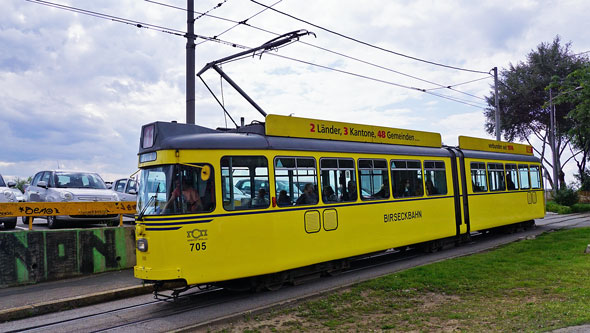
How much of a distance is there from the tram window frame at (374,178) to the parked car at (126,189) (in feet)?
34.6

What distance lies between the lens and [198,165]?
8180 millimetres

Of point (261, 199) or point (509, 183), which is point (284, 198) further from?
point (509, 183)

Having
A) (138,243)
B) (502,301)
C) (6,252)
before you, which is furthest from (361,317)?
(6,252)

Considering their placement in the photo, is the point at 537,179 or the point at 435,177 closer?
the point at 435,177

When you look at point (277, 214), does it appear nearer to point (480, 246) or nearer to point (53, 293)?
point (53, 293)

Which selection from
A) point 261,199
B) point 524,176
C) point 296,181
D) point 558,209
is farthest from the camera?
point 558,209

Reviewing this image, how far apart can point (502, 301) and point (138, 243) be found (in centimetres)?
578

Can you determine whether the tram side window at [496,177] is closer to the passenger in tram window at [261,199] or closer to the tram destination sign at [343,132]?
the tram destination sign at [343,132]

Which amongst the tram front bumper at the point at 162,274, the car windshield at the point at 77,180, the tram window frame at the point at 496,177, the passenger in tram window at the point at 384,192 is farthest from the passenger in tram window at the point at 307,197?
the car windshield at the point at 77,180

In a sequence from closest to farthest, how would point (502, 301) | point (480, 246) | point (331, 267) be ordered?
1. point (502, 301)
2. point (331, 267)
3. point (480, 246)

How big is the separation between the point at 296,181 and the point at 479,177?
821 cm

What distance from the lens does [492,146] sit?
55.7ft

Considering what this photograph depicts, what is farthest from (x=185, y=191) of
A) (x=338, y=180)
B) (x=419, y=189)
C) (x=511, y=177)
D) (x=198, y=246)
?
(x=511, y=177)

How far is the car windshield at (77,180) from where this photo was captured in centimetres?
1512
